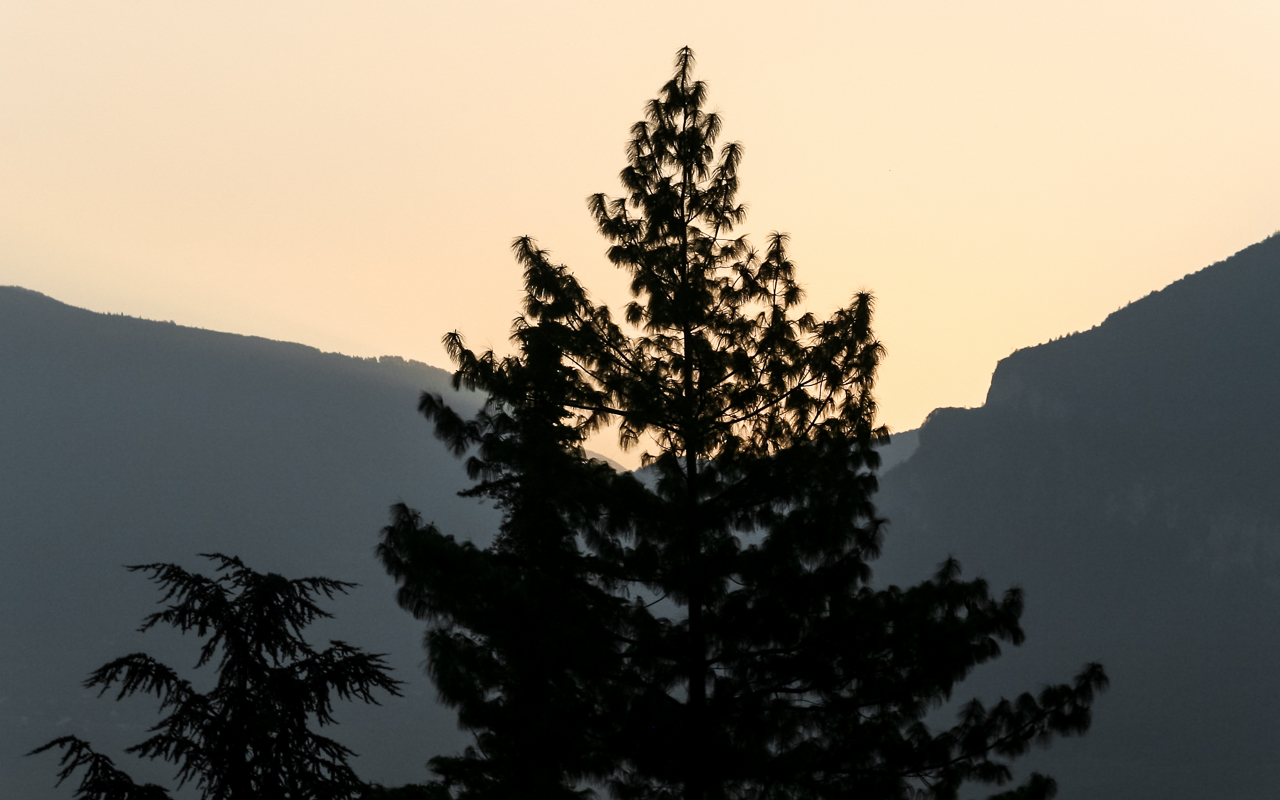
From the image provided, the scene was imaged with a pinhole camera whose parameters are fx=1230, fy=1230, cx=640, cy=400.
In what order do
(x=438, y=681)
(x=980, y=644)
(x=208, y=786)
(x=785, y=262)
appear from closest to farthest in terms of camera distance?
(x=208, y=786), (x=438, y=681), (x=980, y=644), (x=785, y=262)

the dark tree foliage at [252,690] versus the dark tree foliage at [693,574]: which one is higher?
the dark tree foliage at [693,574]

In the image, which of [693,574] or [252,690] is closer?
[252,690]

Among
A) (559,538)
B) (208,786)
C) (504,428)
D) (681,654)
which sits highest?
(504,428)

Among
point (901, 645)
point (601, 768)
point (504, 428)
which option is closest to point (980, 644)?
point (901, 645)

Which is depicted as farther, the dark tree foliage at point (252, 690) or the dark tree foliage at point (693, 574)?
the dark tree foliage at point (693, 574)

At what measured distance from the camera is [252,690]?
9336 mm

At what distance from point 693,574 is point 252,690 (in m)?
6.59

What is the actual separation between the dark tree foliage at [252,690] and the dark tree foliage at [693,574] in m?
4.21

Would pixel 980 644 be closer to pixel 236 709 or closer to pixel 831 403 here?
pixel 831 403

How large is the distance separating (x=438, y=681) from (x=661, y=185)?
6804 mm

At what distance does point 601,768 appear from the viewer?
1445 cm

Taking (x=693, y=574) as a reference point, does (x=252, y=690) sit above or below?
below

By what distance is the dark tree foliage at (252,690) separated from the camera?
905cm

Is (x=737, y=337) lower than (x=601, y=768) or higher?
higher
